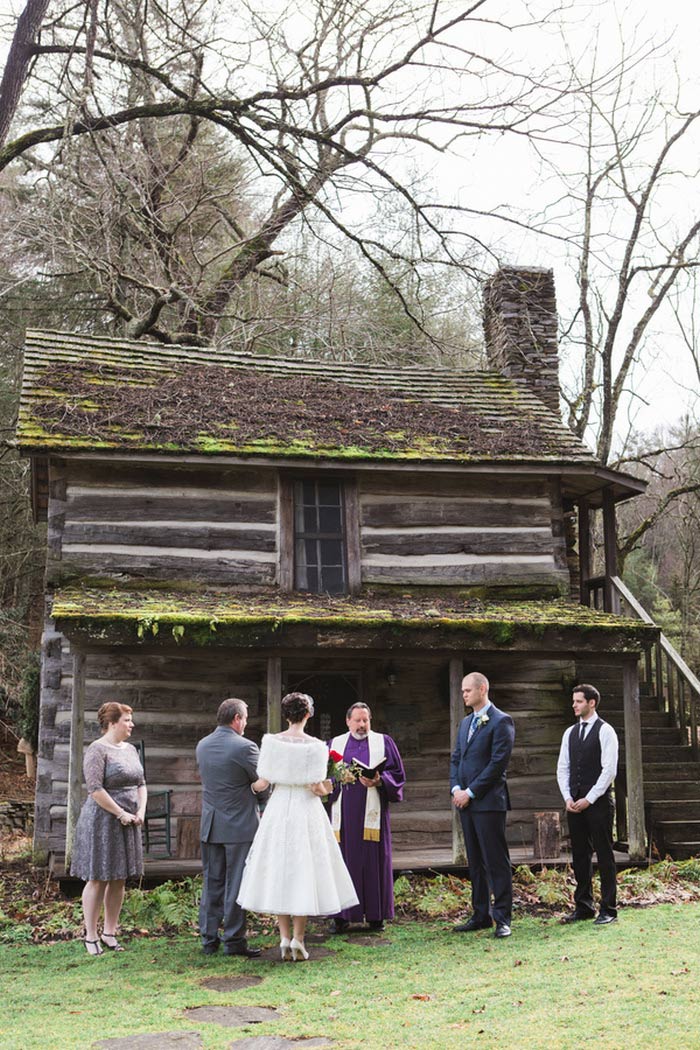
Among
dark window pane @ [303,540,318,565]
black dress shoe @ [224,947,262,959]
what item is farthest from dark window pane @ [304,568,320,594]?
black dress shoe @ [224,947,262,959]

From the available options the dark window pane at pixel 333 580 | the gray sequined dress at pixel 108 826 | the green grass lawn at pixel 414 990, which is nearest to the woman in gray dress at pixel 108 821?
the gray sequined dress at pixel 108 826

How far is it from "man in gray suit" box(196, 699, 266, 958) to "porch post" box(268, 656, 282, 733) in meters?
3.39

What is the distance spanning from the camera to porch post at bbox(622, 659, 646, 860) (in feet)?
39.0

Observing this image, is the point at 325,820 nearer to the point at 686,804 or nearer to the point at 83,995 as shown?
the point at 83,995

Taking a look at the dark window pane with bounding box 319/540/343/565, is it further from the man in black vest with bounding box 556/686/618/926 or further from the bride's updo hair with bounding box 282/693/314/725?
the bride's updo hair with bounding box 282/693/314/725

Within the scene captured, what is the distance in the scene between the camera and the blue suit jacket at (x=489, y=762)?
8617 millimetres

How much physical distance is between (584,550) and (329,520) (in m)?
5.31

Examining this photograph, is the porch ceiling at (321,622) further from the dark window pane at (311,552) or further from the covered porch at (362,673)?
the dark window pane at (311,552)

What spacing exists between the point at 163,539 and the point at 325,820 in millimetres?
6007

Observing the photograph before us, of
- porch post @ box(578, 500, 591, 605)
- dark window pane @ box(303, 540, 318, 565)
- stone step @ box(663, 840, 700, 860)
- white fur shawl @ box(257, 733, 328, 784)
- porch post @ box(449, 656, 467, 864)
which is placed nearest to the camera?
white fur shawl @ box(257, 733, 328, 784)

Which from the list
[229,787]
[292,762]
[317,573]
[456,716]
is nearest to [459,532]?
[317,573]

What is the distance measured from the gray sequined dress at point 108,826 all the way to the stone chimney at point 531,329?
1078 cm

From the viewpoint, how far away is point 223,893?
8070 millimetres

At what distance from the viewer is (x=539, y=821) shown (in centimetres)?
1250
